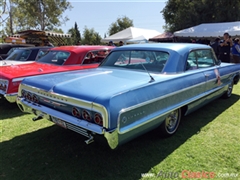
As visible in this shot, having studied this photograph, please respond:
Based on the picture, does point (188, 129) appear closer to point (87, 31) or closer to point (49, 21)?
point (49, 21)

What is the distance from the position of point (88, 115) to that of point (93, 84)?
17.4 inches

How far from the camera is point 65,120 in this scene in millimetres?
2332

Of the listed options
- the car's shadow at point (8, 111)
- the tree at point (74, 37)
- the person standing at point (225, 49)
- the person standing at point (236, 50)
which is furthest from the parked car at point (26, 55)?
the tree at point (74, 37)

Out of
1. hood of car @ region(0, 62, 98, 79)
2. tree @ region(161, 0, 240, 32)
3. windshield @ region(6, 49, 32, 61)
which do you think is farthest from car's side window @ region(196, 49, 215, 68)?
tree @ region(161, 0, 240, 32)

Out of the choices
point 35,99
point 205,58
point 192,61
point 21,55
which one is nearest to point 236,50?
point 205,58

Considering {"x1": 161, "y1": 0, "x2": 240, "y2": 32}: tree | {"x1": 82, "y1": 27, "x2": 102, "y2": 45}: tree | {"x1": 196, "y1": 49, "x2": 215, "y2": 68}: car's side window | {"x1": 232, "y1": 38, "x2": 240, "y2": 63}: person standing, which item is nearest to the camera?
{"x1": 196, "y1": 49, "x2": 215, "y2": 68}: car's side window

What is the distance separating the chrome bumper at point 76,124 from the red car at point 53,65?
54.6 inches

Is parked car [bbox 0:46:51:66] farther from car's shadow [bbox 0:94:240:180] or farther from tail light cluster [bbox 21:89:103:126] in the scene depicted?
tail light cluster [bbox 21:89:103:126]

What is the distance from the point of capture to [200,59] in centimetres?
381

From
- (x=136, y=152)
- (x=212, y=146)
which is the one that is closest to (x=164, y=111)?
(x=136, y=152)

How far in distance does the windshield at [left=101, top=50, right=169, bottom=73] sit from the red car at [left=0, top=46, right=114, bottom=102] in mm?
1702

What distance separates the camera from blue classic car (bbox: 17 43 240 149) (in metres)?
2.06

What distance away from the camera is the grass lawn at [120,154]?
7.72 feet

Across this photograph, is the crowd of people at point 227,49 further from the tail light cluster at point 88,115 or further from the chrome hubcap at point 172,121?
the tail light cluster at point 88,115
